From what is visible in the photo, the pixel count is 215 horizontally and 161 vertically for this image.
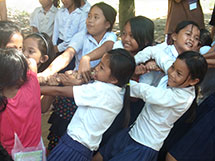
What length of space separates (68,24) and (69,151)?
194cm

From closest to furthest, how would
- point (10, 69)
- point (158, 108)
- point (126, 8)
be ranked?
point (10, 69)
point (158, 108)
point (126, 8)

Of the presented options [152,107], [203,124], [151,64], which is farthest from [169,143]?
[151,64]

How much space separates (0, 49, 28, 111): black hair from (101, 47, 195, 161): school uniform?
0.84 metres

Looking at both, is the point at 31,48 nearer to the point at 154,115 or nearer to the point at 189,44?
the point at 154,115

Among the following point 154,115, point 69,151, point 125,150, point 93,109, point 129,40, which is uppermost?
point 129,40

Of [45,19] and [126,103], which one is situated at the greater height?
[45,19]

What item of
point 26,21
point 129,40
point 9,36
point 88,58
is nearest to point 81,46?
point 88,58

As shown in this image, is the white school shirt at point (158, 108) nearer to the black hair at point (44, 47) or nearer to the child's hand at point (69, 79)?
the child's hand at point (69, 79)

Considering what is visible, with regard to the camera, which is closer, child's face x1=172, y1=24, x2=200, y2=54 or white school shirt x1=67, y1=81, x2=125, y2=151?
white school shirt x1=67, y1=81, x2=125, y2=151

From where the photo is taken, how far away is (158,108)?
2.00 meters

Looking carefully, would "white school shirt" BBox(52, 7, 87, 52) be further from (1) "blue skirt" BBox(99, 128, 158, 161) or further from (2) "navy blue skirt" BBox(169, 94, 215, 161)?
(2) "navy blue skirt" BBox(169, 94, 215, 161)

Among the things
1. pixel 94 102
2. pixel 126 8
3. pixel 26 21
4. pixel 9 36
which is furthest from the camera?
pixel 26 21

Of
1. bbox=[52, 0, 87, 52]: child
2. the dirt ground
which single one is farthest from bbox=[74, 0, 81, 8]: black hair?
the dirt ground

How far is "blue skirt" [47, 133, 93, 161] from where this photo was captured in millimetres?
1946
